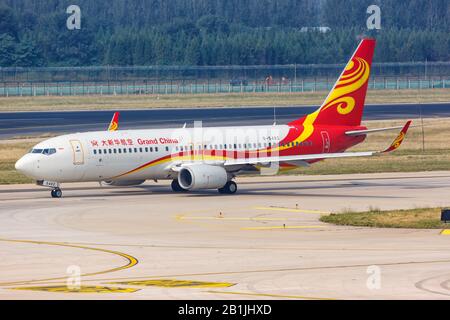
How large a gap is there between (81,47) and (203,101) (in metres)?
55.0

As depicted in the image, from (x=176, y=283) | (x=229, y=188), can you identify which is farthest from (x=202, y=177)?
(x=176, y=283)

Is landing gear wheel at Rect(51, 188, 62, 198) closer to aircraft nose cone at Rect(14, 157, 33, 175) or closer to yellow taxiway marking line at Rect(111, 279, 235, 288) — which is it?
aircraft nose cone at Rect(14, 157, 33, 175)

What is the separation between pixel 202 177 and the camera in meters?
58.2

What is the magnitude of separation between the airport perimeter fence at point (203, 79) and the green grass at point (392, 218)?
358 ft

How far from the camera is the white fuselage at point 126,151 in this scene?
57.1m

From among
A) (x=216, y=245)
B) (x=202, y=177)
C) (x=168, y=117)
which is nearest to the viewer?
(x=216, y=245)

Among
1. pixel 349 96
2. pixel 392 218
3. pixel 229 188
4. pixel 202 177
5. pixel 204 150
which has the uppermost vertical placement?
pixel 349 96

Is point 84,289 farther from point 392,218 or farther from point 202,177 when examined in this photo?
point 202,177

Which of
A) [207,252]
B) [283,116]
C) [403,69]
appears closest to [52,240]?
[207,252]

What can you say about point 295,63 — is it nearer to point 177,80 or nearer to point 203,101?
point 177,80

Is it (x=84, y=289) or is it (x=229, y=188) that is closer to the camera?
(x=84, y=289)

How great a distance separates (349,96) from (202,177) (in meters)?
12.1

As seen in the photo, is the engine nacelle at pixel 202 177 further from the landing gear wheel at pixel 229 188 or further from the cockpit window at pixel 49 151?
the cockpit window at pixel 49 151

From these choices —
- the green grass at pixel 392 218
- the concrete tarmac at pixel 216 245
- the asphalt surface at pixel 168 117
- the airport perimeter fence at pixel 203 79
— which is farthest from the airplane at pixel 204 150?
the airport perimeter fence at pixel 203 79
